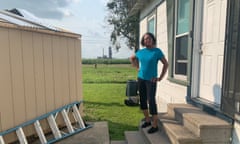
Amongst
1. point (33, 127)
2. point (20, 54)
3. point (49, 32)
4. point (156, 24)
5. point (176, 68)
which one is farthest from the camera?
point (156, 24)

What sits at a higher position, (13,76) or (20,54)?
(20,54)

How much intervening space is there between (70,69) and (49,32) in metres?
0.84

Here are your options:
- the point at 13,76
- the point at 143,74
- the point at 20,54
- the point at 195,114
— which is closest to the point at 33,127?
the point at 13,76

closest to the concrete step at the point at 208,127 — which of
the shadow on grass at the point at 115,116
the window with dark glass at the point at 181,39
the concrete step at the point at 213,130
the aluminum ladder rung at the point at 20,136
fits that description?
the concrete step at the point at 213,130

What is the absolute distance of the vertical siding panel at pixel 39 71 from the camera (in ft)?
10.1

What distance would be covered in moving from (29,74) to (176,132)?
2.26 meters

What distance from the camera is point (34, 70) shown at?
9.96ft

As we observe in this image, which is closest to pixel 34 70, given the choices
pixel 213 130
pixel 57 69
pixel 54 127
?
pixel 57 69

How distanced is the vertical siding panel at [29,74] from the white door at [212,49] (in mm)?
2568

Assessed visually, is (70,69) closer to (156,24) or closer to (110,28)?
(156,24)

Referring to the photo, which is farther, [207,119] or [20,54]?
[20,54]

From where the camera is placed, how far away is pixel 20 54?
279cm

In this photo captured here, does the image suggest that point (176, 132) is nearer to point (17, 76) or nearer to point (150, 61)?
point (150, 61)

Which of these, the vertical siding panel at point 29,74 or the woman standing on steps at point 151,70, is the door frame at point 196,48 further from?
the vertical siding panel at point 29,74
